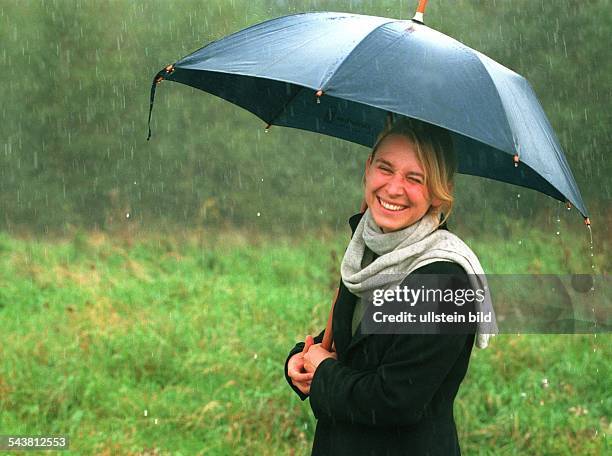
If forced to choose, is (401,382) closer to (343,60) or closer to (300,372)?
(300,372)

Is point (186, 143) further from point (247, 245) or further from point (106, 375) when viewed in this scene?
point (106, 375)

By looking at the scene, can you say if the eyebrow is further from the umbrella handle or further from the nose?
the umbrella handle

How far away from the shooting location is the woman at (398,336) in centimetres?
215

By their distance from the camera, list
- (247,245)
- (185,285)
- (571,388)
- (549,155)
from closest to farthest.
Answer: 1. (549,155)
2. (571,388)
3. (185,285)
4. (247,245)

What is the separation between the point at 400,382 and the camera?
2.13 m

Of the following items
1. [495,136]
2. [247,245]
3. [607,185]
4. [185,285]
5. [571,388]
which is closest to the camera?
[495,136]

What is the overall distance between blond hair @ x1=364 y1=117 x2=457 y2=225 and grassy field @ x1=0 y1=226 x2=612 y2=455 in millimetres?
3054

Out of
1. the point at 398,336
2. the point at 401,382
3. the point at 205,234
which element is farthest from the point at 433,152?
Answer: the point at 205,234

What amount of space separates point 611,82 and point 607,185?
1.07m

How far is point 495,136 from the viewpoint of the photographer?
7.34ft

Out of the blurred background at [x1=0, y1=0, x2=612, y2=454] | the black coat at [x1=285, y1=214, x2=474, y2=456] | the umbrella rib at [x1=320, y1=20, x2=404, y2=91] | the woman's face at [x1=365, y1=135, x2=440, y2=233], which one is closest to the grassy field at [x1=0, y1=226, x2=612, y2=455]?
→ the blurred background at [x1=0, y1=0, x2=612, y2=454]

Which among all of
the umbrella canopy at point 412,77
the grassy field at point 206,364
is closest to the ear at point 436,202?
the umbrella canopy at point 412,77

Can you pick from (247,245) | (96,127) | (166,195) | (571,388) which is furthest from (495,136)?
(96,127)

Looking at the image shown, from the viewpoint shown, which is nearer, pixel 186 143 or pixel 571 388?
pixel 571 388
